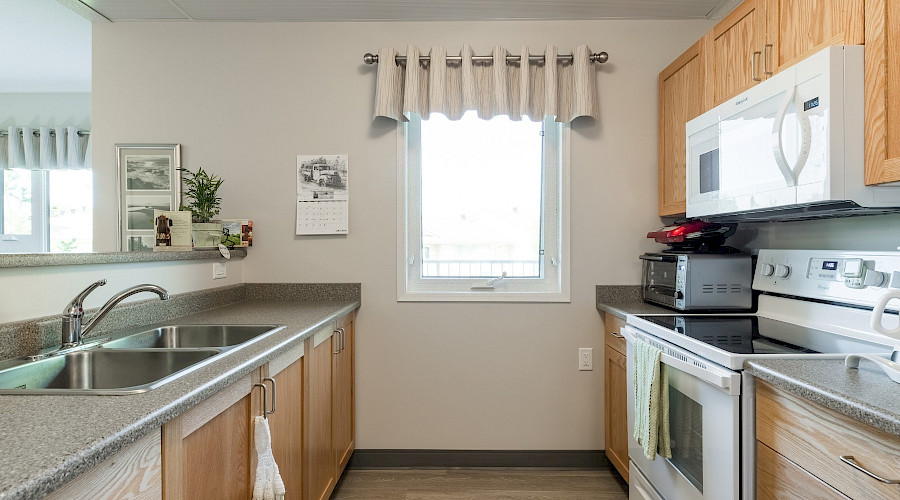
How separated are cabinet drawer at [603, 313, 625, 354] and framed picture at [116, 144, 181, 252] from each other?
7.53ft

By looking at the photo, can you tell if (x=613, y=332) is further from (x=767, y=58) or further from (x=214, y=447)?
(x=214, y=447)

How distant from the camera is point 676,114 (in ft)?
7.63

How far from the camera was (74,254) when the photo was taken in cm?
151

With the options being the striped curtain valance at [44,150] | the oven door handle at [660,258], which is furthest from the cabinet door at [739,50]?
the striped curtain valance at [44,150]

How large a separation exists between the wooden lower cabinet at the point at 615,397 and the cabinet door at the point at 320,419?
128cm

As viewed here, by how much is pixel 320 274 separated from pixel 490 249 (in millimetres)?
906

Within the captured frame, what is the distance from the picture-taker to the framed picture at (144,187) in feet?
8.46

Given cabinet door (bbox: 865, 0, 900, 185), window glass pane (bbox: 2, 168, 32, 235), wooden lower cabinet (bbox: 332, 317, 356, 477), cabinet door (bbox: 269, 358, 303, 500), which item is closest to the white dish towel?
cabinet door (bbox: 269, 358, 303, 500)

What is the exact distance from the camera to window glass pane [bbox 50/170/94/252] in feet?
14.4

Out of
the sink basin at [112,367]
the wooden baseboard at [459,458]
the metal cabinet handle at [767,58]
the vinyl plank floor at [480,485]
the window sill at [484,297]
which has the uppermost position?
the metal cabinet handle at [767,58]

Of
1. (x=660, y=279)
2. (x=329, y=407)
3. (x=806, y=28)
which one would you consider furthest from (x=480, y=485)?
(x=806, y=28)

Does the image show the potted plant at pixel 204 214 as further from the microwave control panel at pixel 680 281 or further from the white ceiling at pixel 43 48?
the microwave control panel at pixel 680 281

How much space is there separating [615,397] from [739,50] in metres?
1.55

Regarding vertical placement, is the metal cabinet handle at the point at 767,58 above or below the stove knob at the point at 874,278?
above
